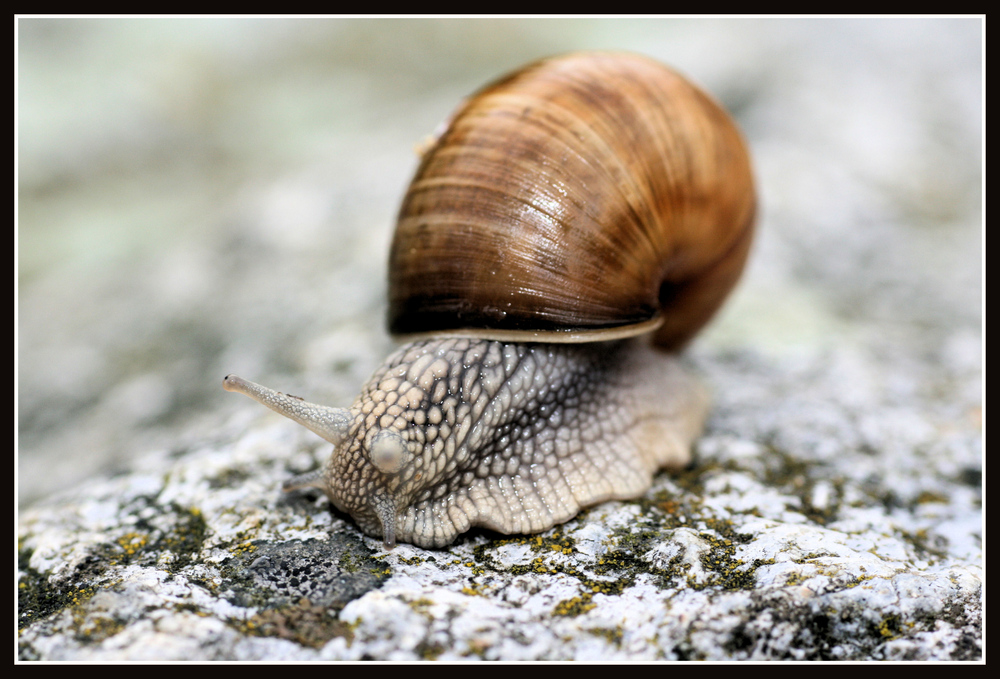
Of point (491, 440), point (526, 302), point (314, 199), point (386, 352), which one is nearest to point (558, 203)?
point (526, 302)

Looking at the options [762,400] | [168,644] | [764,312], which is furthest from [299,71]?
[168,644]

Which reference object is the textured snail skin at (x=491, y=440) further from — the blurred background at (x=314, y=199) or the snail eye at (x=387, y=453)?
the blurred background at (x=314, y=199)

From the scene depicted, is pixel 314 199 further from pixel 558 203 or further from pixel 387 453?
pixel 387 453

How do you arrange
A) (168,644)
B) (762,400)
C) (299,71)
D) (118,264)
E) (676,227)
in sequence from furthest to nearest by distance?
(299,71)
(118,264)
(762,400)
(676,227)
(168,644)

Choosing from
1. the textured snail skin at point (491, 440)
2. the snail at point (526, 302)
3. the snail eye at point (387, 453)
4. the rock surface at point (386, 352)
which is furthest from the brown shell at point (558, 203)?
the rock surface at point (386, 352)

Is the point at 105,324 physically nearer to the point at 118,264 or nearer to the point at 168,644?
the point at 118,264

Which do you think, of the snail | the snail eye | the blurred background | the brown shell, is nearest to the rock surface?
the blurred background
